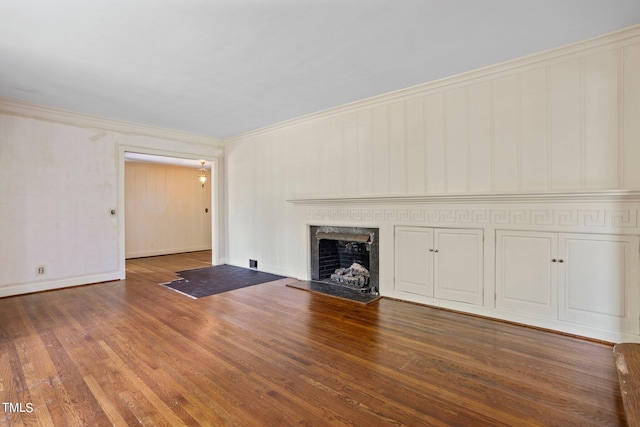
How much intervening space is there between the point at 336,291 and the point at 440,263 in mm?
1466

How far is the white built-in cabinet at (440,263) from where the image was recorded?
3529 millimetres

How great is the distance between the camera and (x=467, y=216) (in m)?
3.58

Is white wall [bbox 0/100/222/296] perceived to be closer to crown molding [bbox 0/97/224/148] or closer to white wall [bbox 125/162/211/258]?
crown molding [bbox 0/97/224/148]

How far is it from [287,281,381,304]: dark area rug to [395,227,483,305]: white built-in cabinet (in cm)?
44

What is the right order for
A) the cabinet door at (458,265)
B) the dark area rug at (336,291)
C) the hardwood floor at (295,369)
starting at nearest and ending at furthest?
1. the hardwood floor at (295,369)
2. the cabinet door at (458,265)
3. the dark area rug at (336,291)

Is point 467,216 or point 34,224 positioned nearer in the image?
point 467,216

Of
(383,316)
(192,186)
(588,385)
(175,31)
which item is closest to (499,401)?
(588,385)

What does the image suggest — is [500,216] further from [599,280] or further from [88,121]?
[88,121]

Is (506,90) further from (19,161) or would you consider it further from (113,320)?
(19,161)

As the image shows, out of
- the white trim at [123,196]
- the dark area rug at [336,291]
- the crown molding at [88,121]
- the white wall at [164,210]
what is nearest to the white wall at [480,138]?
the dark area rug at [336,291]

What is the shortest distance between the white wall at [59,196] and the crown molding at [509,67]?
12.3 feet

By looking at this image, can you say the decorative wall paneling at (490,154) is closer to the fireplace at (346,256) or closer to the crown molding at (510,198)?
the crown molding at (510,198)

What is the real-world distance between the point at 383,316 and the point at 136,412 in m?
2.39

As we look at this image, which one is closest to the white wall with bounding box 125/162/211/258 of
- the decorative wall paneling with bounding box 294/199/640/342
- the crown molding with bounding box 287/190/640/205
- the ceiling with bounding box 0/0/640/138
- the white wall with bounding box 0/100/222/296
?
the white wall with bounding box 0/100/222/296
